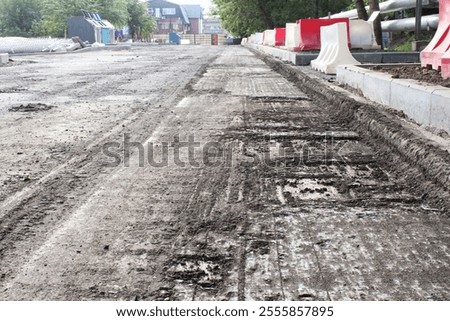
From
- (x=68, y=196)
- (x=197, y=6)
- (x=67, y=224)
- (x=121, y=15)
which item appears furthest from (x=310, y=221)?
(x=197, y=6)

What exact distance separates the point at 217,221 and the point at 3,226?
117 centimetres

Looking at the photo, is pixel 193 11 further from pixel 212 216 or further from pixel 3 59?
pixel 212 216

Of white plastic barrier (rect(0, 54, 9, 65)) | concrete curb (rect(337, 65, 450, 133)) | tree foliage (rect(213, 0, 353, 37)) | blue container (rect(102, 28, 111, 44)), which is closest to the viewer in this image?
concrete curb (rect(337, 65, 450, 133))

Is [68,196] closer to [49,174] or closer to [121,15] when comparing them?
[49,174]

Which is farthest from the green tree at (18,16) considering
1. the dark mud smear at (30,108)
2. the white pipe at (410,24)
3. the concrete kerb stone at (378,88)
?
the concrete kerb stone at (378,88)

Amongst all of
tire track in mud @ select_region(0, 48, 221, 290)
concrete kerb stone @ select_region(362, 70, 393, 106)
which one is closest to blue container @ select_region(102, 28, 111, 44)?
concrete kerb stone @ select_region(362, 70, 393, 106)

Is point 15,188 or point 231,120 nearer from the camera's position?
point 15,188

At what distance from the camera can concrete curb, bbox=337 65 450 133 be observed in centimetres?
547

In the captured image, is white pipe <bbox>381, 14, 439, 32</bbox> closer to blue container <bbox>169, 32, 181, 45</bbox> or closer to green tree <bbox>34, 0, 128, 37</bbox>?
green tree <bbox>34, 0, 128, 37</bbox>

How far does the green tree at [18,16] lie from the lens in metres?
78.9

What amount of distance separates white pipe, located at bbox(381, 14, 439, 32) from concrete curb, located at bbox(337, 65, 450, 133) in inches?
481

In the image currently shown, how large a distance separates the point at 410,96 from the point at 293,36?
14.7 m

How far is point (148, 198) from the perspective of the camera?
12.6 ft

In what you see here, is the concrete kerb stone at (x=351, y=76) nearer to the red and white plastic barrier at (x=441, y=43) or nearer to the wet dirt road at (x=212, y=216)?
the red and white plastic barrier at (x=441, y=43)
